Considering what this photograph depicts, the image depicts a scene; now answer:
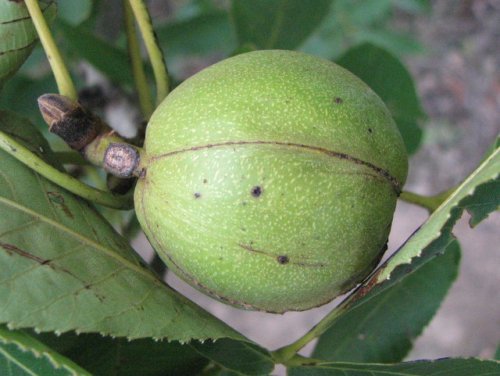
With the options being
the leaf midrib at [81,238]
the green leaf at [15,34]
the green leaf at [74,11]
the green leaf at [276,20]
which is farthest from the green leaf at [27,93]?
the leaf midrib at [81,238]

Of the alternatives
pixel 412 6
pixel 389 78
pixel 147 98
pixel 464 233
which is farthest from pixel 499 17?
pixel 147 98

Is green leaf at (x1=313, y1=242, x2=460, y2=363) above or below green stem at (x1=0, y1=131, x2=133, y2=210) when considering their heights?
above

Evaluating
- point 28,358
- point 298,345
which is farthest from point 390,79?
point 28,358

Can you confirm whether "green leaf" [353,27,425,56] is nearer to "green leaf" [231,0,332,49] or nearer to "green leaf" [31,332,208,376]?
"green leaf" [231,0,332,49]

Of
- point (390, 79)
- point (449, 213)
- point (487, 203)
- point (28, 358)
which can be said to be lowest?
point (28, 358)

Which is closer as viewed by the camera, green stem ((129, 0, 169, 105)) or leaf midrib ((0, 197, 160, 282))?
leaf midrib ((0, 197, 160, 282))

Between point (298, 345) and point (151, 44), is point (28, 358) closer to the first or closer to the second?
point (298, 345)

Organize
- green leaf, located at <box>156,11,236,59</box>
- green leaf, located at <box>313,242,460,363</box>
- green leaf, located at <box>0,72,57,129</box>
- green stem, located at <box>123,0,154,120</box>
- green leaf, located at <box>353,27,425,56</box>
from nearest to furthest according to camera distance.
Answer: green stem, located at <box>123,0,154,120</box>, green leaf, located at <box>313,242,460,363</box>, green leaf, located at <box>0,72,57,129</box>, green leaf, located at <box>156,11,236,59</box>, green leaf, located at <box>353,27,425,56</box>

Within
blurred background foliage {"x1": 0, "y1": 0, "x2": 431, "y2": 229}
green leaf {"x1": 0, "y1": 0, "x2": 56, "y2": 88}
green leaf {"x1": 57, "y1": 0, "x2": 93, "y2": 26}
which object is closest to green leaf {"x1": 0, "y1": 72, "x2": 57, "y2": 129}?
blurred background foliage {"x1": 0, "y1": 0, "x2": 431, "y2": 229}
